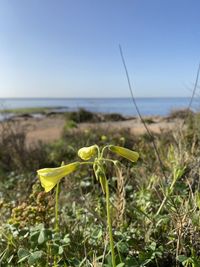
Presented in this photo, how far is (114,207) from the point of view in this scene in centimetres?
205

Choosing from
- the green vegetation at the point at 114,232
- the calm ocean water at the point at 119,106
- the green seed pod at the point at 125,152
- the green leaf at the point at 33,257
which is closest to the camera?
the green seed pod at the point at 125,152

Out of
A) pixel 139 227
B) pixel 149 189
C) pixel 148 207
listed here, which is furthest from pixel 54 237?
pixel 149 189

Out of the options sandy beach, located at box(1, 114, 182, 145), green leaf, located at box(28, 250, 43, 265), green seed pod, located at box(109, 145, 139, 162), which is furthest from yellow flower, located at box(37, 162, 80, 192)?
sandy beach, located at box(1, 114, 182, 145)

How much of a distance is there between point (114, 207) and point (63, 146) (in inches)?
180

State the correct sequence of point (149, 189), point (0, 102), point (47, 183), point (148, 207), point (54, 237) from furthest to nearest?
point (0, 102) → point (149, 189) → point (148, 207) → point (54, 237) → point (47, 183)

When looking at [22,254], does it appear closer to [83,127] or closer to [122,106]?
[83,127]

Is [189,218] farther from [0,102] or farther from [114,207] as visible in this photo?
[0,102]

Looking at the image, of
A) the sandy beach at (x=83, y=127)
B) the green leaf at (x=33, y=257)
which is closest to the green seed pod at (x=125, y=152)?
the green leaf at (x=33, y=257)

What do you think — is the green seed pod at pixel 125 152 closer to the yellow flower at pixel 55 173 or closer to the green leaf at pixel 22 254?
the yellow flower at pixel 55 173

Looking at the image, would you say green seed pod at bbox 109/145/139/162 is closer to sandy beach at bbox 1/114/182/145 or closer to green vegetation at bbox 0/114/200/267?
green vegetation at bbox 0/114/200/267

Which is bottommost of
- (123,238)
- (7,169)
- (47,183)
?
(7,169)

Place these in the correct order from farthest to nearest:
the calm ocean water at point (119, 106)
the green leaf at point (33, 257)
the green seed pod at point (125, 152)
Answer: the calm ocean water at point (119, 106) → the green leaf at point (33, 257) → the green seed pod at point (125, 152)

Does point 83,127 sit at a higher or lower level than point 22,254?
lower


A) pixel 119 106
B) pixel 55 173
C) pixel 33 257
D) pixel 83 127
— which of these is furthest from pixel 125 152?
pixel 119 106
